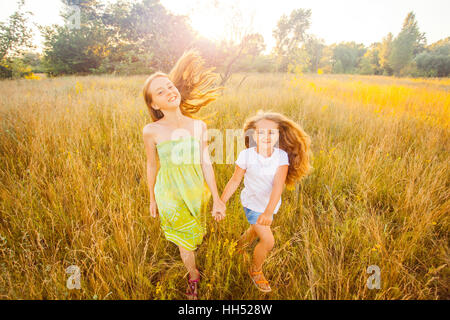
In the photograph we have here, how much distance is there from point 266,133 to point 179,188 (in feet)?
2.17

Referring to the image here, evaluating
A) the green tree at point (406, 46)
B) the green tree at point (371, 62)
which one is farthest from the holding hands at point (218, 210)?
the green tree at point (371, 62)

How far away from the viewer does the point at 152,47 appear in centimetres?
620

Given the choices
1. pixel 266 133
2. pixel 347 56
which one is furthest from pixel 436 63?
pixel 266 133

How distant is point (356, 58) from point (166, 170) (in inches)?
2315

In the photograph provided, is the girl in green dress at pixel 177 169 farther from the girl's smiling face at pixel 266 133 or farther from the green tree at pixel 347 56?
the green tree at pixel 347 56

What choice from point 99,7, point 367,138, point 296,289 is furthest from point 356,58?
point 296,289

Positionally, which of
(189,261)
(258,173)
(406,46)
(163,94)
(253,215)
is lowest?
(189,261)

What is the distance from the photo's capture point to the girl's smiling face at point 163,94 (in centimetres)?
117

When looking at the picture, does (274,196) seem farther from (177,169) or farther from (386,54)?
(386,54)

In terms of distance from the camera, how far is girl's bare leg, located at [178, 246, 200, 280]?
125cm

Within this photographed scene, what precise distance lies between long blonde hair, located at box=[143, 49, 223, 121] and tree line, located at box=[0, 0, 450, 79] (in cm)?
333

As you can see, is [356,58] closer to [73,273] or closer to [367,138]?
[367,138]

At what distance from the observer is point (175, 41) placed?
243 inches
